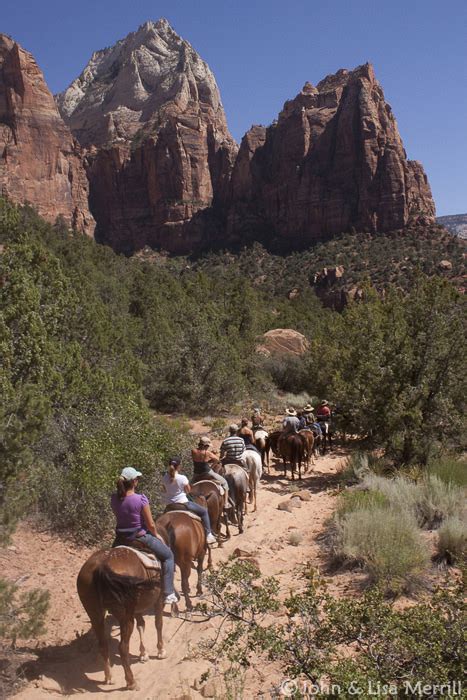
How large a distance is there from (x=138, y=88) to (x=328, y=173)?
90419 mm

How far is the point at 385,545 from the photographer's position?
719cm

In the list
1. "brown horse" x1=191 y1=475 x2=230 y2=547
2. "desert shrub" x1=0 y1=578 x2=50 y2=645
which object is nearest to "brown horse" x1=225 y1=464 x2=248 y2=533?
"brown horse" x1=191 y1=475 x2=230 y2=547

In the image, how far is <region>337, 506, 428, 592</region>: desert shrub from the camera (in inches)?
265

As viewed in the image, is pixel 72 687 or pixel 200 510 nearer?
pixel 72 687

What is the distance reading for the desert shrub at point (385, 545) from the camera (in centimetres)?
672

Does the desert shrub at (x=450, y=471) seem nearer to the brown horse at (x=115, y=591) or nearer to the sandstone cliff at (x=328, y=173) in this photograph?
the brown horse at (x=115, y=591)

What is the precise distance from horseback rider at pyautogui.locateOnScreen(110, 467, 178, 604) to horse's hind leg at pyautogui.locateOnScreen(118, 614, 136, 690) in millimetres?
603

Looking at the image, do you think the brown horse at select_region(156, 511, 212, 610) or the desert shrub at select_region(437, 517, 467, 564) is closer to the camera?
the brown horse at select_region(156, 511, 212, 610)

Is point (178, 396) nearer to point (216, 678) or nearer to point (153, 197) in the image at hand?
point (216, 678)

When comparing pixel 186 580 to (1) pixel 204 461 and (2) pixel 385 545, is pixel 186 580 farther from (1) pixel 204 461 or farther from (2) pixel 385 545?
A: (2) pixel 385 545

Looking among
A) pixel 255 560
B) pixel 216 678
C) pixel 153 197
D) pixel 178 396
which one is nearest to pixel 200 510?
pixel 255 560

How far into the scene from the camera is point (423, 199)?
90.8m

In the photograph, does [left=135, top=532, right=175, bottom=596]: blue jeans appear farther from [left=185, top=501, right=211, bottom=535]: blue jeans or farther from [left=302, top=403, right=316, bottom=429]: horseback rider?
[left=302, top=403, right=316, bottom=429]: horseback rider

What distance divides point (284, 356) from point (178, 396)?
522 inches
